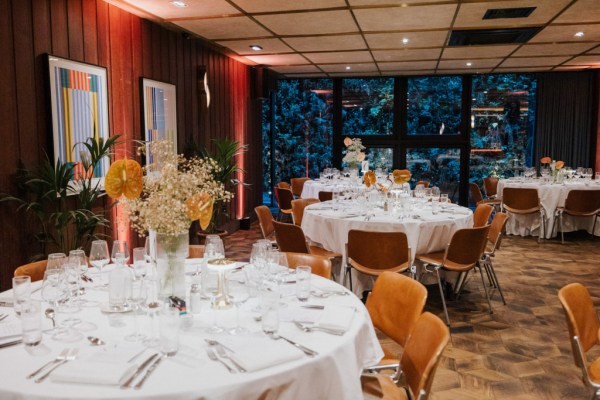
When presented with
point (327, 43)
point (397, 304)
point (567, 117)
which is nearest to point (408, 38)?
point (327, 43)

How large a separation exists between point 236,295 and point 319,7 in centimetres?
407

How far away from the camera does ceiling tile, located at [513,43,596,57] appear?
7.65m

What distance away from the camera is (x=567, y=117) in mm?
10531

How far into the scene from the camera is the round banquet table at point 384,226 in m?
4.61

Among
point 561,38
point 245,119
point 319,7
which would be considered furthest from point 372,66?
point 319,7

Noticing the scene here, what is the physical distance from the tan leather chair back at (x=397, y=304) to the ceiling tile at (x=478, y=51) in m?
6.13

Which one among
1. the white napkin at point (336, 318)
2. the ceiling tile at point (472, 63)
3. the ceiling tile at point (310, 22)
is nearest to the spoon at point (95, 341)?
the white napkin at point (336, 318)

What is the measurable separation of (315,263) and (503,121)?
908 cm

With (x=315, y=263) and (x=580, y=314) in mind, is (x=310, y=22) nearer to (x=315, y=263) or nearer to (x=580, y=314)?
(x=315, y=263)

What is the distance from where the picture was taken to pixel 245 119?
980 centimetres

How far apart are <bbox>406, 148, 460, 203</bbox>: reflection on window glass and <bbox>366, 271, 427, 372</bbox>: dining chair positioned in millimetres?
8922

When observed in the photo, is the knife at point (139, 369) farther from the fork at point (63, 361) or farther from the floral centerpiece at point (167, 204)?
the floral centerpiece at point (167, 204)

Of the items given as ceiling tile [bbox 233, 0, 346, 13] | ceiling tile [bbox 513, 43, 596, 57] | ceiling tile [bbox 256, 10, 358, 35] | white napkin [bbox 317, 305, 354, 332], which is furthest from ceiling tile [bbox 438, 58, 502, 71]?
white napkin [bbox 317, 305, 354, 332]

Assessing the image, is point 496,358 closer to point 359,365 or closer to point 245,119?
point 359,365
